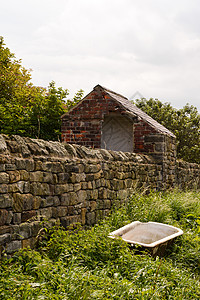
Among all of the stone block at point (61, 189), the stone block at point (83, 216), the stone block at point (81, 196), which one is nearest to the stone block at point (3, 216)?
the stone block at point (61, 189)

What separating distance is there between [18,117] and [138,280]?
9592 mm

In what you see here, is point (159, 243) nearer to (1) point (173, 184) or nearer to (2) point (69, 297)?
(2) point (69, 297)

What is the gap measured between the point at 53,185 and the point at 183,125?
59.8 ft

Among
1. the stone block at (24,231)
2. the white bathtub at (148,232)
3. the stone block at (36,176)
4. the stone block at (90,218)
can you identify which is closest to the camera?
the stone block at (24,231)

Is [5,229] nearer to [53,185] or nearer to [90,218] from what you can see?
[53,185]

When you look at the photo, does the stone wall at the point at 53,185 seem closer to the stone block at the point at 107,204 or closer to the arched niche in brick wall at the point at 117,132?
the stone block at the point at 107,204

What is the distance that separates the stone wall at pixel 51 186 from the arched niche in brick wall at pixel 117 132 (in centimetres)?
338

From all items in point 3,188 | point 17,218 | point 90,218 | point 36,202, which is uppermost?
point 3,188

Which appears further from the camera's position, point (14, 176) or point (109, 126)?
point (109, 126)

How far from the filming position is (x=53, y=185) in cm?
485

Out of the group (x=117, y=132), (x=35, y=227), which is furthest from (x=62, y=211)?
(x=117, y=132)

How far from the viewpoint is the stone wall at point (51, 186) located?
3.96 metres

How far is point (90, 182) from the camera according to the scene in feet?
19.3

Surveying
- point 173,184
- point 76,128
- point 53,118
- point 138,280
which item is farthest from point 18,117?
point 138,280
